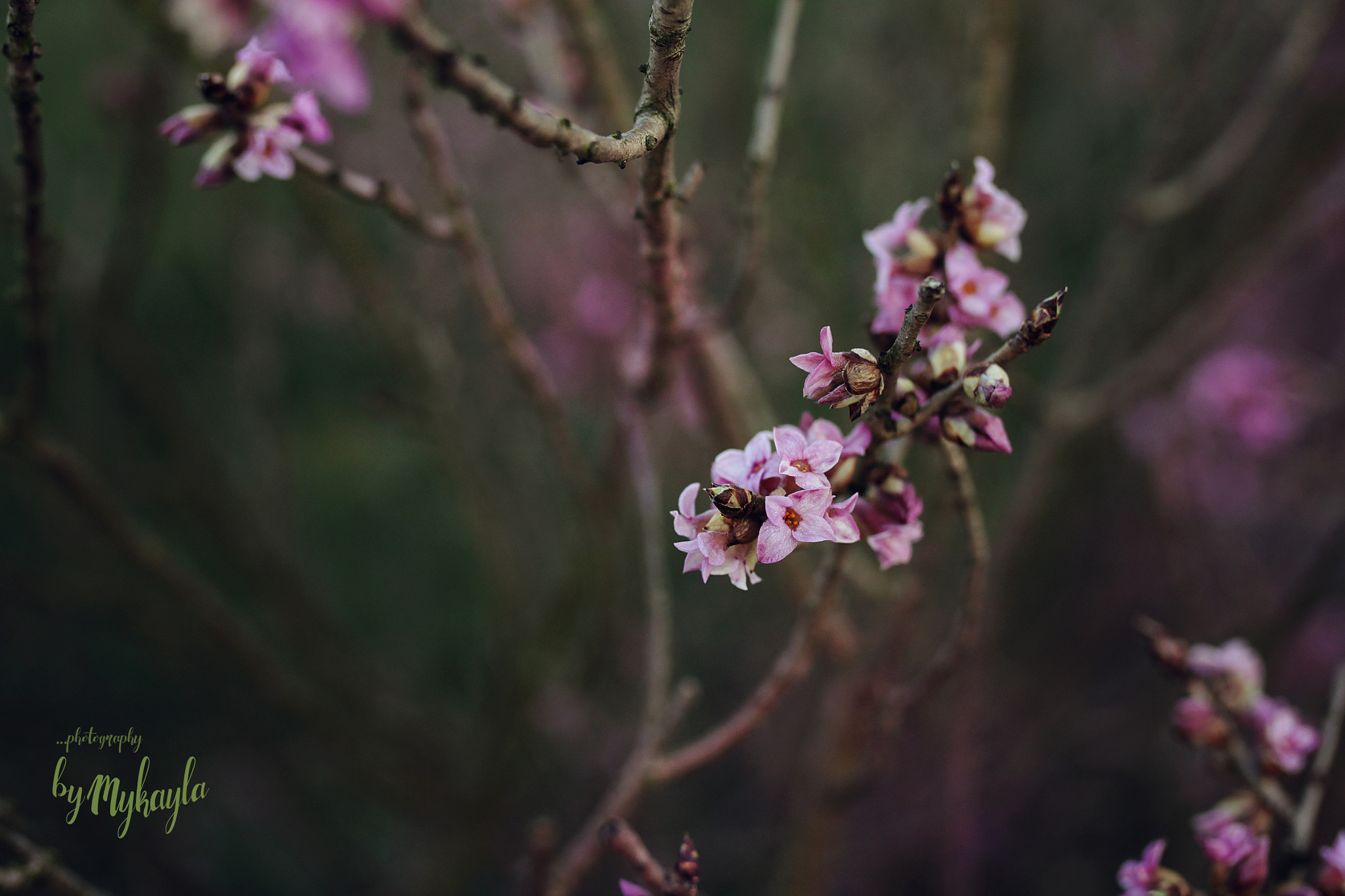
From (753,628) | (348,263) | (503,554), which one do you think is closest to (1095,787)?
(753,628)

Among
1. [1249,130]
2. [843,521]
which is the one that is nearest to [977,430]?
[843,521]

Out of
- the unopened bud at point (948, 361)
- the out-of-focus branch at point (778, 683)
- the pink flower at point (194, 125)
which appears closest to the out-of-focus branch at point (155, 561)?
the pink flower at point (194, 125)

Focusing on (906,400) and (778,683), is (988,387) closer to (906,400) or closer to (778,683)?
(906,400)

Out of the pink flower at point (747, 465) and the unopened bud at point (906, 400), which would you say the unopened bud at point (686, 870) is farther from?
the unopened bud at point (906, 400)

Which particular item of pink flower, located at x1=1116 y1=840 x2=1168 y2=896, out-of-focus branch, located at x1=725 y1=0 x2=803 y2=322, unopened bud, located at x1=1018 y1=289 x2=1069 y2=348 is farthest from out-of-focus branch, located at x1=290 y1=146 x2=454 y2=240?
pink flower, located at x1=1116 y1=840 x2=1168 y2=896

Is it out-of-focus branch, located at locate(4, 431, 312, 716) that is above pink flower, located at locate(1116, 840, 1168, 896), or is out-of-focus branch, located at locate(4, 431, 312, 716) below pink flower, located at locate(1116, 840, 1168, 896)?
above

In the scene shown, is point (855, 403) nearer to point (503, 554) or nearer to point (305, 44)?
point (305, 44)

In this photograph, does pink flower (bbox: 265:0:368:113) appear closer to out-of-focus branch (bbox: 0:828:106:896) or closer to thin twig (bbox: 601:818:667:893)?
thin twig (bbox: 601:818:667:893)
